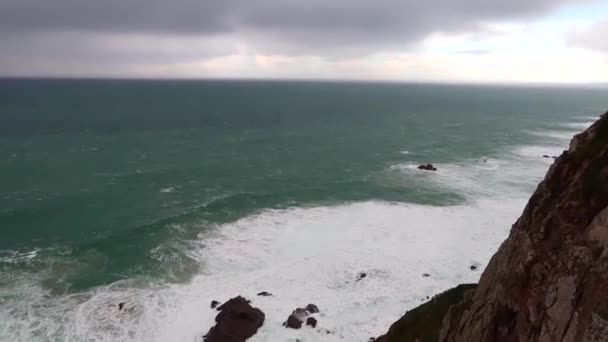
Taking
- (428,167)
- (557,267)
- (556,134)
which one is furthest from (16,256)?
(556,134)

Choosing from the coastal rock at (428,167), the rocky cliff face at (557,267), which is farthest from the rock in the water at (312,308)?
the coastal rock at (428,167)

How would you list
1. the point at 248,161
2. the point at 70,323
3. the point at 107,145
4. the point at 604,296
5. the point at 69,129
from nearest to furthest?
the point at 604,296
the point at 70,323
the point at 248,161
the point at 107,145
the point at 69,129

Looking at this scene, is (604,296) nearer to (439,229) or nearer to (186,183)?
(439,229)

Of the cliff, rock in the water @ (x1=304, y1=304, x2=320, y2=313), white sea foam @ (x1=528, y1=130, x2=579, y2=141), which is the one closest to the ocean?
rock in the water @ (x1=304, y1=304, x2=320, y2=313)

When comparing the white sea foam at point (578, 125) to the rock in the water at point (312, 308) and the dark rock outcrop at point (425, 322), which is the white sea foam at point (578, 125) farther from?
the rock in the water at point (312, 308)

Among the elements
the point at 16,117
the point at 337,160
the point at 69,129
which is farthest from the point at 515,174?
the point at 16,117

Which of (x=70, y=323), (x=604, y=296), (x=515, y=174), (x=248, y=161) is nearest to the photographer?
(x=604, y=296)

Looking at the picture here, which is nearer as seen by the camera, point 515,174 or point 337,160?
point 515,174
